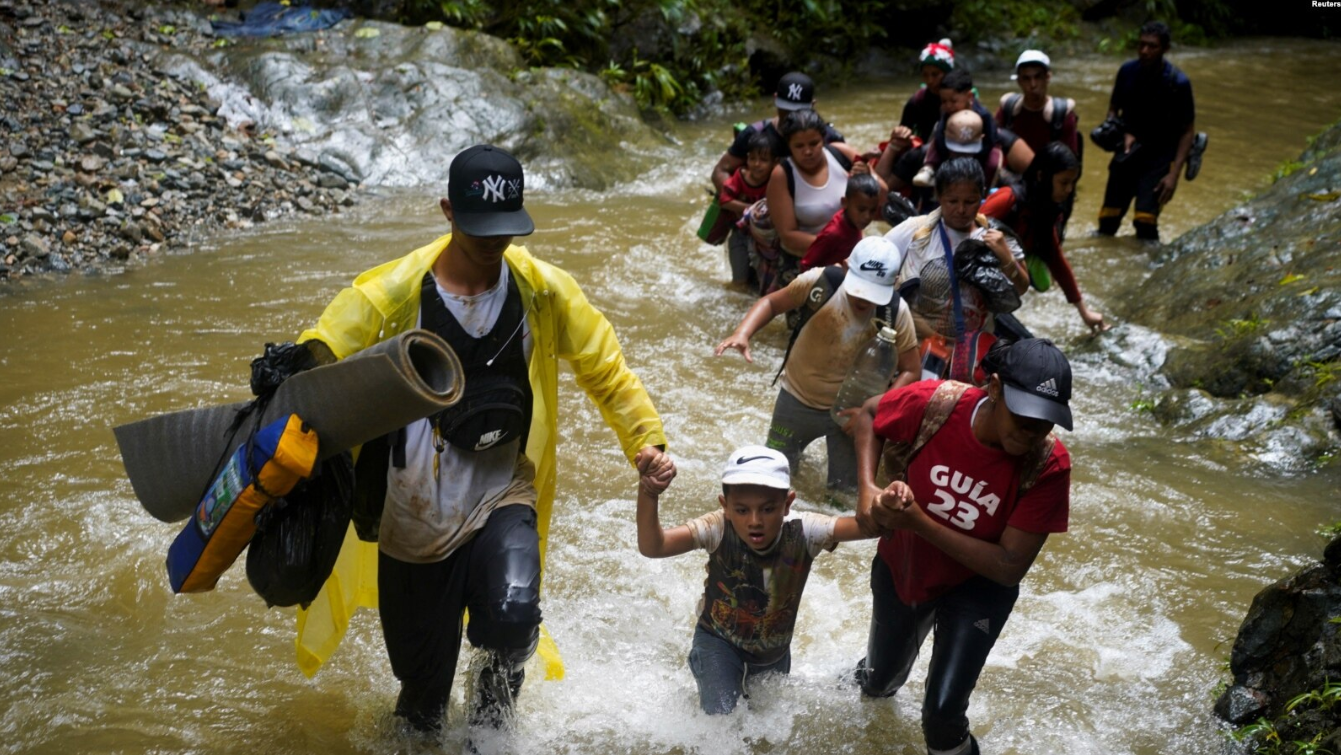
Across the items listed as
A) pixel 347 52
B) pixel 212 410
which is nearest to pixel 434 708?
pixel 212 410

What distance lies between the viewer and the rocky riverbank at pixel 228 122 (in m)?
9.27

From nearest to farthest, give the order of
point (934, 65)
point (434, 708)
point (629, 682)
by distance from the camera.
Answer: point (434, 708) < point (629, 682) < point (934, 65)

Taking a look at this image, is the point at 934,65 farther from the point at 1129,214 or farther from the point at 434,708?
the point at 434,708

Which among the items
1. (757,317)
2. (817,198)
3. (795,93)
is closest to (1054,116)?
(795,93)

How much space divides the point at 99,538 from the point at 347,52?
8011 mm

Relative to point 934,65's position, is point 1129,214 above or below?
Result: below

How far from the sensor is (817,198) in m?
7.60

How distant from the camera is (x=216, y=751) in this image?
4.20m

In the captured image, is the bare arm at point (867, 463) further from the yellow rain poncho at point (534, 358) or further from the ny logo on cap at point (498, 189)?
the ny logo on cap at point (498, 189)

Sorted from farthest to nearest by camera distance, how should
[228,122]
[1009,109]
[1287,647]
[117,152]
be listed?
[228,122] → [117,152] → [1009,109] → [1287,647]

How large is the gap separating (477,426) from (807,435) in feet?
8.19

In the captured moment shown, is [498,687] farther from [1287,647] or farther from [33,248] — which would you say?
[33,248]

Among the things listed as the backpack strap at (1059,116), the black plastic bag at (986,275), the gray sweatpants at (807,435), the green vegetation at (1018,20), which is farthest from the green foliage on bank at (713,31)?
the black plastic bag at (986,275)

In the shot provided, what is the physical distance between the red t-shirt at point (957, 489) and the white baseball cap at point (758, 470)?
34cm
